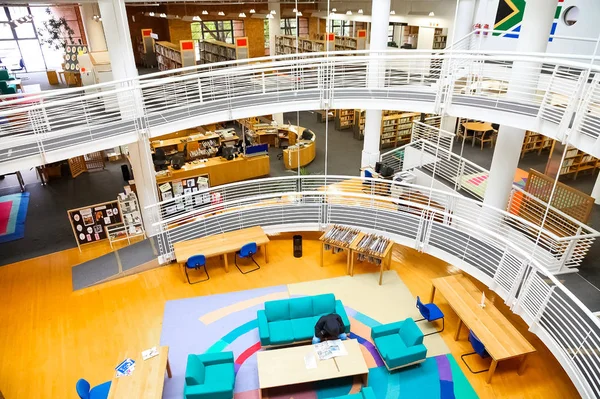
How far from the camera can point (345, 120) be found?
1662 cm

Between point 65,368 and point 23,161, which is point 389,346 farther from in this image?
point 23,161

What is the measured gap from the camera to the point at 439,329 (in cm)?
773

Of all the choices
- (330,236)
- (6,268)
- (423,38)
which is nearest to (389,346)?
(330,236)

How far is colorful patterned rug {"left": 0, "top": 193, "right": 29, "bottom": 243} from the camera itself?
35.1ft

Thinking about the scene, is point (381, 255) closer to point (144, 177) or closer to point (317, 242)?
point (317, 242)

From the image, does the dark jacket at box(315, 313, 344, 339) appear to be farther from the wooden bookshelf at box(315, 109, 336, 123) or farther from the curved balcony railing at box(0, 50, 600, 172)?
the wooden bookshelf at box(315, 109, 336, 123)

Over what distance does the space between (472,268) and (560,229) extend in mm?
1814

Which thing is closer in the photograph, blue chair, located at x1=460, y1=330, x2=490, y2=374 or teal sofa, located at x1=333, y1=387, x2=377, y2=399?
teal sofa, located at x1=333, y1=387, x2=377, y2=399

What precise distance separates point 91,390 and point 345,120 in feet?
42.4

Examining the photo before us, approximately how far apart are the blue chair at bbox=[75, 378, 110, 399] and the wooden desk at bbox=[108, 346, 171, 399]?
33cm

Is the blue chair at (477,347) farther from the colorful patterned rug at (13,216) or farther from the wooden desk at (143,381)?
the colorful patterned rug at (13,216)

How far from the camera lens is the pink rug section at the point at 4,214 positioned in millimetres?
10977

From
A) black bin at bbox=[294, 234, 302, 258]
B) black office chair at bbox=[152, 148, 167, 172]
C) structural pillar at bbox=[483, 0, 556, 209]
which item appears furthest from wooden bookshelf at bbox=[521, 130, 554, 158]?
black office chair at bbox=[152, 148, 167, 172]

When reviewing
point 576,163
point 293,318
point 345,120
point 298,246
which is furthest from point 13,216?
point 576,163
